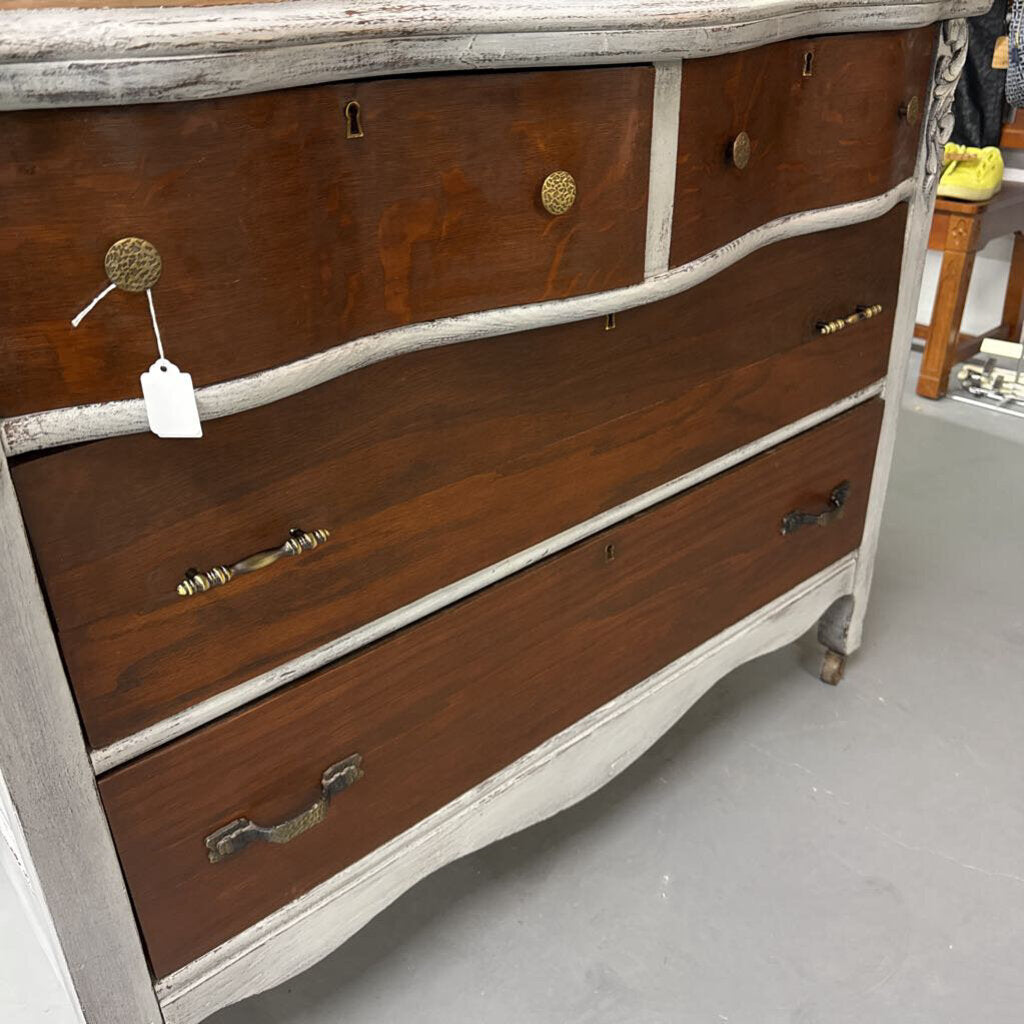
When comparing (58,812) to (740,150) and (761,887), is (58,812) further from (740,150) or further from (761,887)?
(761,887)

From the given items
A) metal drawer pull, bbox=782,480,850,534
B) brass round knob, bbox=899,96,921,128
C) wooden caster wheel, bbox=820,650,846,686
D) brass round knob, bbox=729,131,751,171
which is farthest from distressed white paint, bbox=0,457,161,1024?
wooden caster wheel, bbox=820,650,846,686

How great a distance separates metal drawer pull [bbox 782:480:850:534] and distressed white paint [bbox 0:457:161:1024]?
959 mm

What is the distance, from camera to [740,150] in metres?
0.99

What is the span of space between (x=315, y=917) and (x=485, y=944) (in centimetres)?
37

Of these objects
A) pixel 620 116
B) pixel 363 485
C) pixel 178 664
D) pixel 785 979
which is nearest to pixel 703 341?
pixel 620 116

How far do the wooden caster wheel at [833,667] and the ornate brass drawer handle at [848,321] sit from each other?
627 millimetres

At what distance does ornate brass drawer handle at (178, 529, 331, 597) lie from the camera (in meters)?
0.79

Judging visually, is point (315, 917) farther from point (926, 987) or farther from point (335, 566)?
point (926, 987)

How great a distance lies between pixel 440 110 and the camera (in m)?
Result: 0.77

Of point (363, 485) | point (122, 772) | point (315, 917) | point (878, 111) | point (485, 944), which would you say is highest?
point (878, 111)

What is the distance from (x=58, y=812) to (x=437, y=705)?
1.21 feet

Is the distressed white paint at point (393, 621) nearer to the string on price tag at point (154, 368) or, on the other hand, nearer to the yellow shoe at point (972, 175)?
the string on price tag at point (154, 368)

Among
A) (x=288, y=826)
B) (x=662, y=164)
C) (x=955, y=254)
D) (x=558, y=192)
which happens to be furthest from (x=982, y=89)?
(x=288, y=826)

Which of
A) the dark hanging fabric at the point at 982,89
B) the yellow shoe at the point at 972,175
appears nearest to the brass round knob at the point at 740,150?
the yellow shoe at the point at 972,175
